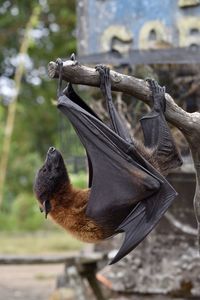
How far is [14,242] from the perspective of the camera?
19.1 m

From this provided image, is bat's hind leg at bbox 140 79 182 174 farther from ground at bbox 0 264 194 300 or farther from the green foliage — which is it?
the green foliage

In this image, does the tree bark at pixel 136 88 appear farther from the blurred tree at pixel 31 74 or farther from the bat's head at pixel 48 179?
the blurred tree at pixel 31 74

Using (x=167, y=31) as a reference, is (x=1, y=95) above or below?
below

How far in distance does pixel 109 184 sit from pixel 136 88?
0.50 m

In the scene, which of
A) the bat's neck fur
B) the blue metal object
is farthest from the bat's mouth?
the blue metal object

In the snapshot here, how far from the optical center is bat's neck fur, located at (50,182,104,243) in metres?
4.03

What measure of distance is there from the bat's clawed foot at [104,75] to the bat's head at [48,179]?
421 mm

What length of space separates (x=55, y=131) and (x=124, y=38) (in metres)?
12.5

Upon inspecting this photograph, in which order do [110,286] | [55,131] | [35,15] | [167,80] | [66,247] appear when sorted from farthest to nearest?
[55,131], [66,247], [35,15], [110,286], [167,80]

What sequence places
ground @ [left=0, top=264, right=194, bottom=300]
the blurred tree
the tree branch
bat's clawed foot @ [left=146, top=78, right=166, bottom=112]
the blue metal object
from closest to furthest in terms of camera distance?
the tree branch
bat's clawed foot @ [left=146, top=78, right=166, bottom=112]
the blue metal object
ground @ [left=0, top=264, right=194, bottom=300]
the blurred tree

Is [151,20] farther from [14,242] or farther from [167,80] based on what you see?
[14,242]

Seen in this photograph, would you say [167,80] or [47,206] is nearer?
[47,206]

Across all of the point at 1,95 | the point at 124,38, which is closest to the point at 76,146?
the point at 124,38

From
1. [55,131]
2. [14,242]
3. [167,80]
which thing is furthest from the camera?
[55,131]
